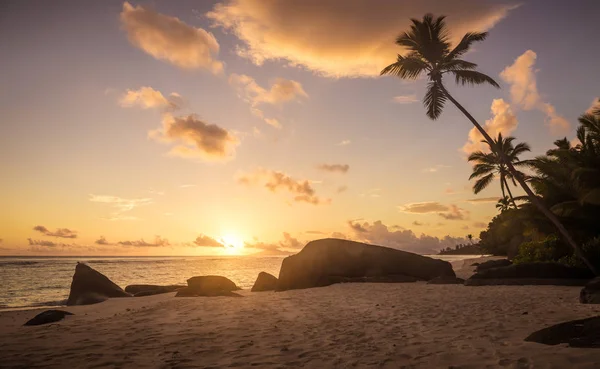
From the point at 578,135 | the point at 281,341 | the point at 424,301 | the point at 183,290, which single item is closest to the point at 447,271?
the point at 578,135

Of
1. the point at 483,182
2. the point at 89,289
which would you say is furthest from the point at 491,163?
the point at 89,289

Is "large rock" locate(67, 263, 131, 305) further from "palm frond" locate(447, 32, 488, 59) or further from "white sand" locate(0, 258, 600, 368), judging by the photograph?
"palm frond" locate(447, 32, 488, 59)

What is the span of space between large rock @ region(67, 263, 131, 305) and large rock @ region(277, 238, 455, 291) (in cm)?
995

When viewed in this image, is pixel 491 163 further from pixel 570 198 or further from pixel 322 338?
pixel 322 338

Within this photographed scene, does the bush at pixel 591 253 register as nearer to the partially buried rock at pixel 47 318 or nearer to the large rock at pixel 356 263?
the large rock at pixel 356 263

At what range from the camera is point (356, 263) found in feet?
73.9

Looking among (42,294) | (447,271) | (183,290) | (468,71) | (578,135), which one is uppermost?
(468,71)

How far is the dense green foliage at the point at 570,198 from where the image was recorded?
17.3 meters

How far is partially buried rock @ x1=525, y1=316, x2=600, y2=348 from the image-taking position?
526cm

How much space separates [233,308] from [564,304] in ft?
31.9

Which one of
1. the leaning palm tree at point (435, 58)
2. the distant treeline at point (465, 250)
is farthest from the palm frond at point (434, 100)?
the distant treeline at point (465, 250)

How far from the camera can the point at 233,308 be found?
1142 centimetres

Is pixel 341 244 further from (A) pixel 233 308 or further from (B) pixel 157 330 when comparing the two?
(B) pixel 157 330

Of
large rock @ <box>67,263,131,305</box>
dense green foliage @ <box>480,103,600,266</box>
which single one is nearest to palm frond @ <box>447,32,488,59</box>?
dense green foliage @ <box>480,103,600,266</box>
